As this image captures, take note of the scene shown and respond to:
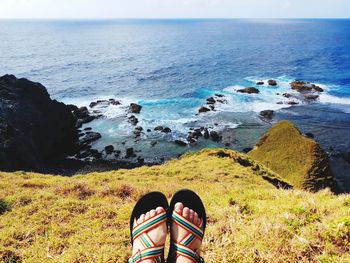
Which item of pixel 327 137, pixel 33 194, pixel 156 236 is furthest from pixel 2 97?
pixel 327 137

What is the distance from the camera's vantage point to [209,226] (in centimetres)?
600

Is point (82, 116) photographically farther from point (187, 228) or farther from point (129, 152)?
point (187, 228)

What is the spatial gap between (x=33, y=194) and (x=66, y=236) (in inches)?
138

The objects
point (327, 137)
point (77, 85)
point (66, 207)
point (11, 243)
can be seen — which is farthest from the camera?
point (77, 85)

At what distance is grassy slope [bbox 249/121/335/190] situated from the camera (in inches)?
1051

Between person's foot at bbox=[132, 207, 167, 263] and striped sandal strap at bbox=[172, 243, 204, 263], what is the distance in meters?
0.26

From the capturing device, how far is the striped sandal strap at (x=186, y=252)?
4213 mm

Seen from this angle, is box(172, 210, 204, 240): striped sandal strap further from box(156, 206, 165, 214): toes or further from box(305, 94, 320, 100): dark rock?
box(305, 94, 320, 100): dark rock

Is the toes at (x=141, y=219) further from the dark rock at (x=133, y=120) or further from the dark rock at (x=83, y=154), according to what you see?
the dark rock at (x=133, y=120)

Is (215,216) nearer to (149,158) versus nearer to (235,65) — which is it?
(149,158)

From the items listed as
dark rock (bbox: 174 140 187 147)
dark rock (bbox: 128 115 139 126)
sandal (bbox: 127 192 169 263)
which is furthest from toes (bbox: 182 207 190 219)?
dark rock (bbox: 128 115 139 126)

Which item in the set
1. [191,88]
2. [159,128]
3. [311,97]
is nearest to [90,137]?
[159,128]

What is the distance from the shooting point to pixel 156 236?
15.1ft

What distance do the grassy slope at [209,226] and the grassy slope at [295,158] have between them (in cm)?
2072
